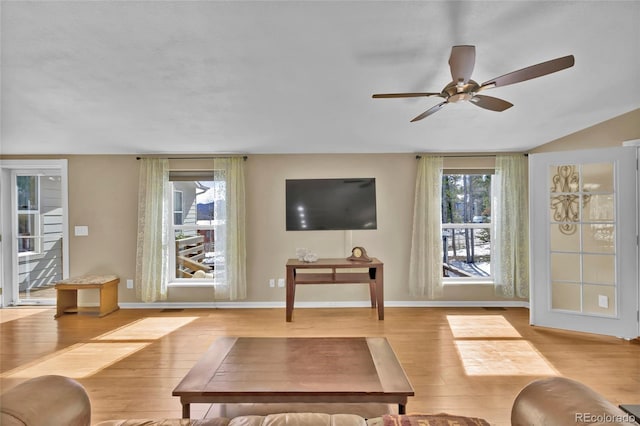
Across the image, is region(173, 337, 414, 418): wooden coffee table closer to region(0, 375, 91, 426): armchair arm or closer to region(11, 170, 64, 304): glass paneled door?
region(0, 375, 91, 426): armchair arm

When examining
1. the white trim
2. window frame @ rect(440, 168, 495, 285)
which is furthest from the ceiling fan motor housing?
the white trim

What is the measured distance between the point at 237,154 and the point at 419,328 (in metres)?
3.35

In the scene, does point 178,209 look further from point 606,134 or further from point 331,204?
point 606,134

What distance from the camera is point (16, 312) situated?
14.1ft

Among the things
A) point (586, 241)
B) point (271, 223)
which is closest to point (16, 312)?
point (271, 223)

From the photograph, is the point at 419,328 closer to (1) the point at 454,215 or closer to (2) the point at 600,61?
(1) the point at 454,215

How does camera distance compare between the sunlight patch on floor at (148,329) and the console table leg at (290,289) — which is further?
the console table leg at (290,289)

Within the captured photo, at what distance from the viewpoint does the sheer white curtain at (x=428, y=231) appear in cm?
442

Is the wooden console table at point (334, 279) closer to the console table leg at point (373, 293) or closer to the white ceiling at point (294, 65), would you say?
the console table leg at point (373, 293)

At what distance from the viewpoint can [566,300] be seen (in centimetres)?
362

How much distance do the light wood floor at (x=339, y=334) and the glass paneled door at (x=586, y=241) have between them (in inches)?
11.5

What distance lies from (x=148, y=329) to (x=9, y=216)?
9.75ft

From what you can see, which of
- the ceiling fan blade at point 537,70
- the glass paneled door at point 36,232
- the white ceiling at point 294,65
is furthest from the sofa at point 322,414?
the glass paneled door at point 36,232

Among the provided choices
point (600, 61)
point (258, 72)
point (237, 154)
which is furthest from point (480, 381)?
point (237, 154)
